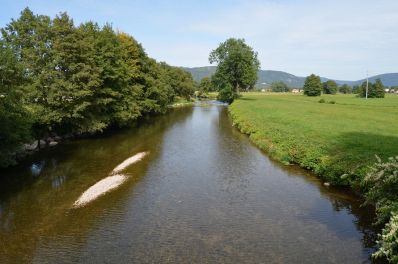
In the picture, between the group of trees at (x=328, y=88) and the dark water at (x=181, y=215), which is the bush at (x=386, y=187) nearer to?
the dark water at (x=181, y=215)

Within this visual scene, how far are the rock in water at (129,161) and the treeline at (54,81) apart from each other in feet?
27.8

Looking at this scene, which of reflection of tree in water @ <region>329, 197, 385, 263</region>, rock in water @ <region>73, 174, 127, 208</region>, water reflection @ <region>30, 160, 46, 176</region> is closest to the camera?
reflection of tree in water @ <region>329, 197, 385, 263</region>

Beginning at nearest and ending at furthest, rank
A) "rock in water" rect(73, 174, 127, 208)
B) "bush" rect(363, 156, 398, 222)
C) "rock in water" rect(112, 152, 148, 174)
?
"bush" rect(363, 156, 398, 222) < "rock in water" rect(73, 174, 127, 208) < "rock in water" rect(112, 152, 148, 174)

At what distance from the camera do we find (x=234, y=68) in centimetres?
10825

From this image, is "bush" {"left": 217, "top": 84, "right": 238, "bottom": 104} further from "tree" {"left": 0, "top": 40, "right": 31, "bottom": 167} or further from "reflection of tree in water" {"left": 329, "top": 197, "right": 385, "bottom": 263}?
"reflection of tree in water" {"left": 329, "top": 197, "right": 385, "bottom": 263}

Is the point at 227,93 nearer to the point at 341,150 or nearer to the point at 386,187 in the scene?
the point at 341,150

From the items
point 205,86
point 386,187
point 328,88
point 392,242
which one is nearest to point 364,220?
point 386,187

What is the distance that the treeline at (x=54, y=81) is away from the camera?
28395 mm

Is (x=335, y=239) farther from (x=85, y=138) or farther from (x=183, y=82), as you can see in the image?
(x=183, y=82)

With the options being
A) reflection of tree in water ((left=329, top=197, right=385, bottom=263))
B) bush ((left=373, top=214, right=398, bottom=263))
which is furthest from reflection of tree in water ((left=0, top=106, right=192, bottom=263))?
reflection of tree in water ((left=329, top=197, right=385, bottom=263))

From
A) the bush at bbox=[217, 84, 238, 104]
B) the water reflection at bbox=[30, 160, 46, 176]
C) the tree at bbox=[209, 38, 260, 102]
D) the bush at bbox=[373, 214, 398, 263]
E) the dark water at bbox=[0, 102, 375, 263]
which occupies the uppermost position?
the tree at bbox=[209, 38, 260, 102]

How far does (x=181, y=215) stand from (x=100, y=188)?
7.85 m

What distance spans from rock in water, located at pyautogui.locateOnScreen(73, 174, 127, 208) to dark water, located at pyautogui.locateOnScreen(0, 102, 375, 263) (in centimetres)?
56

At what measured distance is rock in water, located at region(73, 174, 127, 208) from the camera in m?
22.5
